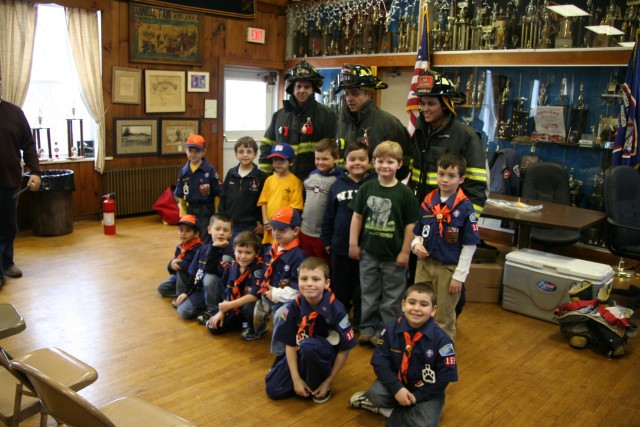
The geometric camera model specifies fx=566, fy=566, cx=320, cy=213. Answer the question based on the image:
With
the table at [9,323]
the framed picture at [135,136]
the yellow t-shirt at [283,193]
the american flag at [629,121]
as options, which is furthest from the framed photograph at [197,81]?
the table at [9,323]

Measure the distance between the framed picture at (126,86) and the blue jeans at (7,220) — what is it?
283 centimetres

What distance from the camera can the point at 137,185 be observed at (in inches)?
304

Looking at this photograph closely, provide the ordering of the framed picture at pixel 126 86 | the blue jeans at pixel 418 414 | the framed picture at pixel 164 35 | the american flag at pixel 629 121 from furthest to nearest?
1. the framed picture at pixel 164 35
2. the framed picture at pixel 126 86
3. the american flag at pixel 629 121
4. the blue jeans at pixel 418 414

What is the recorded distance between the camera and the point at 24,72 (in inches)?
256

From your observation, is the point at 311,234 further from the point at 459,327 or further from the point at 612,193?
the point at 612,193

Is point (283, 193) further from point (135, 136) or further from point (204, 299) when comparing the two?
point (135, 136)

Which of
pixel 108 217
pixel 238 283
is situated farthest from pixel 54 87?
pixel 238 283

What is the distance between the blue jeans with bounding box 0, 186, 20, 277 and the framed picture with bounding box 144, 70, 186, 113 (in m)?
3.18

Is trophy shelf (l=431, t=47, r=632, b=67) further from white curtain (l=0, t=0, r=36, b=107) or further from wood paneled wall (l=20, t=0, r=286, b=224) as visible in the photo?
white curtain (l=0, t=0, r=36, b=107)

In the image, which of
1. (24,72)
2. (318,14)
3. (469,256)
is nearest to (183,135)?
(24,72)

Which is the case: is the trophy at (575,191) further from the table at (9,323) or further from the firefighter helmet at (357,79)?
the table at (9,323)

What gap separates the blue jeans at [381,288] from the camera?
3722mm

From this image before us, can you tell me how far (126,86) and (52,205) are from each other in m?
1.96

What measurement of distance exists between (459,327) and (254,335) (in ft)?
5.22
